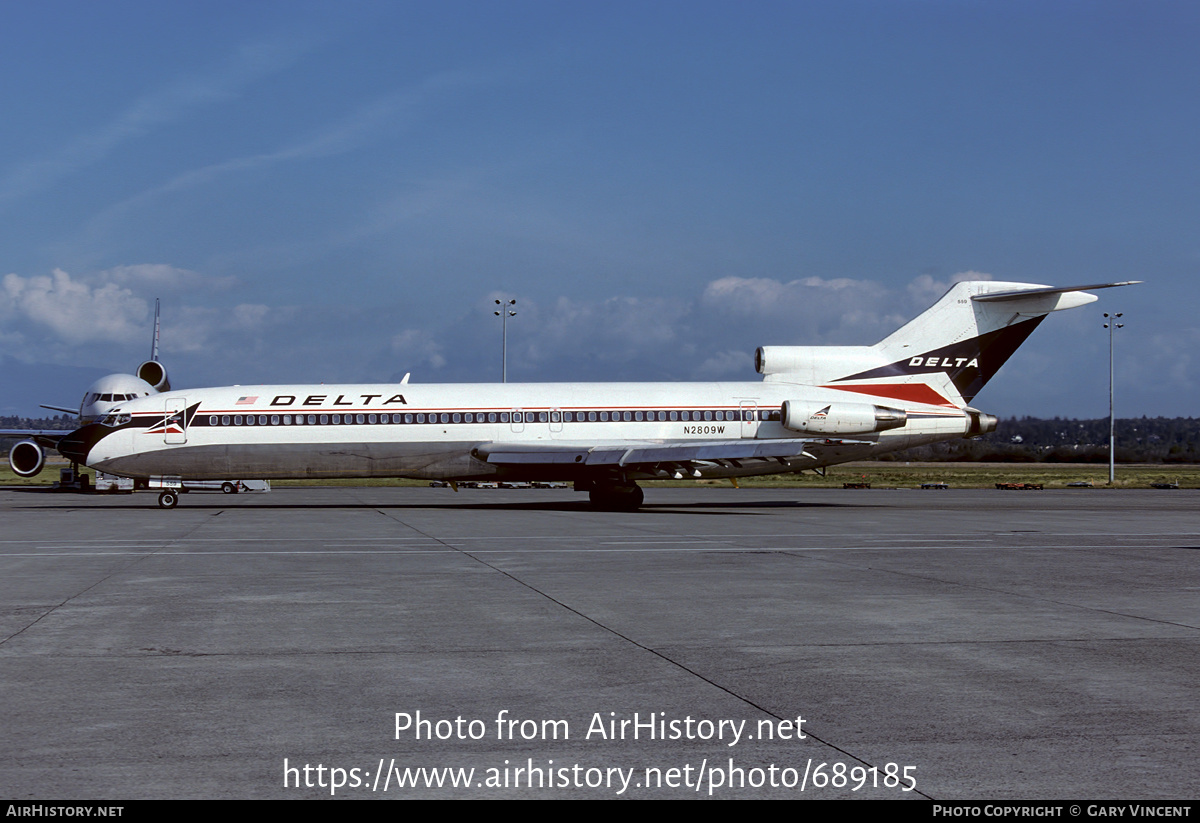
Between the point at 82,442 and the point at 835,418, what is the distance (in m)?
23.6

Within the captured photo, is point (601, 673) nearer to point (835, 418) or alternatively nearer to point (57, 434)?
point (835, 418)

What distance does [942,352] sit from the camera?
113 ft

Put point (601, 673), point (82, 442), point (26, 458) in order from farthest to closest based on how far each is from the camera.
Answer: point (26, 458) → point (82, 442) → point (601, 673)

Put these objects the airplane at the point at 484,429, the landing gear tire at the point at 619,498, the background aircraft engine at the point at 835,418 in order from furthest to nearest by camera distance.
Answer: the background aircraft engine at the point at 835,418 → the airplane at the point at 484,429 → the landing gear tire at the point at 619,498

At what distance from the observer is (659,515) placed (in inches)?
1176

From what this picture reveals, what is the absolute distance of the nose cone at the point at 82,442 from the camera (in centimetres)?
3281

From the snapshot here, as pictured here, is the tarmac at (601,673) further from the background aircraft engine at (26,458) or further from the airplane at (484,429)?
the background aircraft engine at (26,458)

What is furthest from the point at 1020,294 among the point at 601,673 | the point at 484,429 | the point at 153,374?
the point at 153,374

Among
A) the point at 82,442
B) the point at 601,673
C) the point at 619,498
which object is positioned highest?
the point at 82,442

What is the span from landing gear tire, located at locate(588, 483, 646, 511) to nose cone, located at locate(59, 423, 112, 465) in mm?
15037

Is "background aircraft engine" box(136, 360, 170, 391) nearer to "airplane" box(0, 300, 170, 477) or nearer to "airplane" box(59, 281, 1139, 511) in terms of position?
"airplane" box(0, 300, 170, 477)

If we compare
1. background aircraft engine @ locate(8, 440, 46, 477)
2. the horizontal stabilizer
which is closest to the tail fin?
the horizontal stabilizer

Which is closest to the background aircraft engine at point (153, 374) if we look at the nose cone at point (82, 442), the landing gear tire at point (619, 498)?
the nose cone at point (82, 442)

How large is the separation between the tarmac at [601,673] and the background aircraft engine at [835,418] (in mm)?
14038
